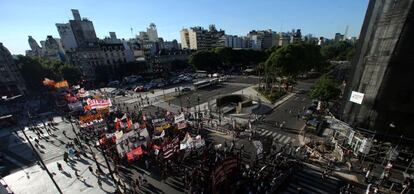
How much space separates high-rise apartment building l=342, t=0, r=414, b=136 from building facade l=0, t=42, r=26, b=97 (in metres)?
89.5

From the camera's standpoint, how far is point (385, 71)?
18.7 m

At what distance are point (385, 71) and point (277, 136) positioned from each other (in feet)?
49.1

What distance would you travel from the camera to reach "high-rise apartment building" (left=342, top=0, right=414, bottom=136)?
17484 millimetres

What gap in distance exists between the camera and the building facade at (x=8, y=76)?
6356 cm

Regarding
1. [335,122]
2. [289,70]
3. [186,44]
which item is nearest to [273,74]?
[289,70]

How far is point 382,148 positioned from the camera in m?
21.3

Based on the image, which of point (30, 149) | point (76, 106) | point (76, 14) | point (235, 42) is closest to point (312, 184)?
point (30, 149)

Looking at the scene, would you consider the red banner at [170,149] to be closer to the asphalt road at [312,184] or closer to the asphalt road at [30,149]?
the asphalt road at [312,184]

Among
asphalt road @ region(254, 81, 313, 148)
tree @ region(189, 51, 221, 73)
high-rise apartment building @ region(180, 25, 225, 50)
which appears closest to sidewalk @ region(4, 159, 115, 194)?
asphalt road @ region(254, 81, 313, 148)

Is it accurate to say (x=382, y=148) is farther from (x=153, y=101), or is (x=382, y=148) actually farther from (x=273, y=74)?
(x=153, y=101)

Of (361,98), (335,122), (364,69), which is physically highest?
(364,69)

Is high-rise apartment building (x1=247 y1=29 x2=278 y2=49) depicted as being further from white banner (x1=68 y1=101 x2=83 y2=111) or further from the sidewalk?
the sidewalk

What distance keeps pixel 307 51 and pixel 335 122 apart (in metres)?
37.9

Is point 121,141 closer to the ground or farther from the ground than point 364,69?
closer to the ground
